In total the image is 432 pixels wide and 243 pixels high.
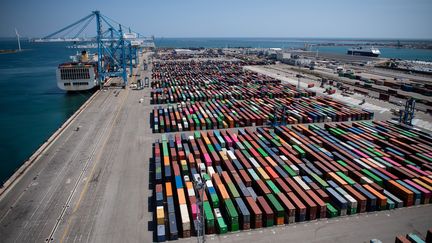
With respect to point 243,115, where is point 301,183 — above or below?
below

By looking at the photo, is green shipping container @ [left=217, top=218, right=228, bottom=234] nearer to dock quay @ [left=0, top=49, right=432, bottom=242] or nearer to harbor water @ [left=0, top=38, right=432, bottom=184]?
dock quay @ [left=0, top=49, right=432, bottom=242]

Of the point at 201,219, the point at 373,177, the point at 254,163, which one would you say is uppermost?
the point at 254,163

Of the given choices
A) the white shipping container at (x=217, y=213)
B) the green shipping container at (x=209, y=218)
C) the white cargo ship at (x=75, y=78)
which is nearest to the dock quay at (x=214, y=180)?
the white shipping container at (x=217, y=213)

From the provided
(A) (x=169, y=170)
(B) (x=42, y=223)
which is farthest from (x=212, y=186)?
(B) (x=42, y=223)

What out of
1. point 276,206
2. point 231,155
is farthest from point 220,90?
point 276,206

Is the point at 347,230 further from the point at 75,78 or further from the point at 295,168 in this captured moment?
the point at 75,78

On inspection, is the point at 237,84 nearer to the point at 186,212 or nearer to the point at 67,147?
the point at 67,147

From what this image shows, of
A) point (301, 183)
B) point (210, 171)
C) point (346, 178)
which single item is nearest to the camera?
point (301, 183)
